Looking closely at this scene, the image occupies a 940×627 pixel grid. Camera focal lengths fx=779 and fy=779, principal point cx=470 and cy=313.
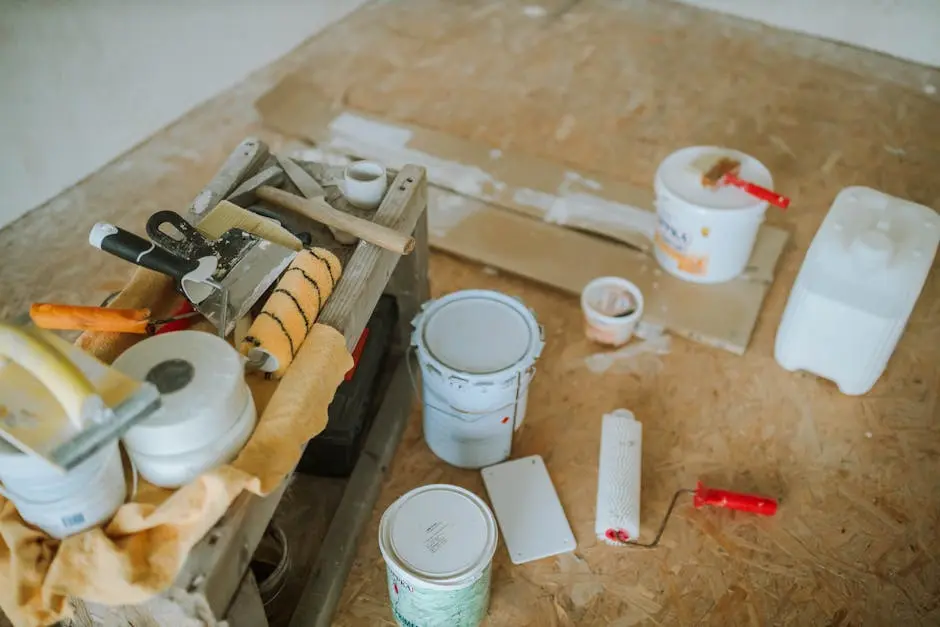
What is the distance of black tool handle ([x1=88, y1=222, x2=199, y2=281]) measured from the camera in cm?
107

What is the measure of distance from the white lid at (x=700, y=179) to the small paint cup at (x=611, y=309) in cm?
24

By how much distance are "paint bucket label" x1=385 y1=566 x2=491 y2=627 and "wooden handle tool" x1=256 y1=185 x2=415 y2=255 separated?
0.51 meters

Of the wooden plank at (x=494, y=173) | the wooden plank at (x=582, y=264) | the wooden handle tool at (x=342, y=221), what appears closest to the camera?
the wooden handle tool at (x=342, y=221)

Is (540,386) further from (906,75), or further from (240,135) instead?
(906,75)

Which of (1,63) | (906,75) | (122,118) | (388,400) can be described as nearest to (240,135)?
(122,118)

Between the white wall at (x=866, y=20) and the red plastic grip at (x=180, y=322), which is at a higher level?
the red plastic grip at (x=180, y=322)

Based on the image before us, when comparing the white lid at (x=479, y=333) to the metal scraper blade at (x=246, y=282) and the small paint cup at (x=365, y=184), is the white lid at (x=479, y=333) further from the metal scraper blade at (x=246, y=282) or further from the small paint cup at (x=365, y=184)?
the metal scraper blade at (x=246, y=282)

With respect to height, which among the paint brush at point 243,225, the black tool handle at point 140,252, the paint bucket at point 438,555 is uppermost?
the black tool handle at point 140,252

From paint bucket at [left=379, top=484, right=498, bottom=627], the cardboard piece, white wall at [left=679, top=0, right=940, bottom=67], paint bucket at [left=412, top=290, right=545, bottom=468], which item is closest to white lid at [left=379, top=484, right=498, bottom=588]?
paint bucket at [left=379, top=484, right=498, bottom=627]

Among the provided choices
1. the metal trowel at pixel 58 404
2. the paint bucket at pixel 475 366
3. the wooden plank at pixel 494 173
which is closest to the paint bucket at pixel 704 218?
the wooden plank at pixel 494 173

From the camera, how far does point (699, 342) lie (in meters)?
1.77

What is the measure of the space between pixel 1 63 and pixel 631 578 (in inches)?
64.8

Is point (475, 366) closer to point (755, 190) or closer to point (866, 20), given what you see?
point (755, 190)

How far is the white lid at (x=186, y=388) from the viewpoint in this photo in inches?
33.8
